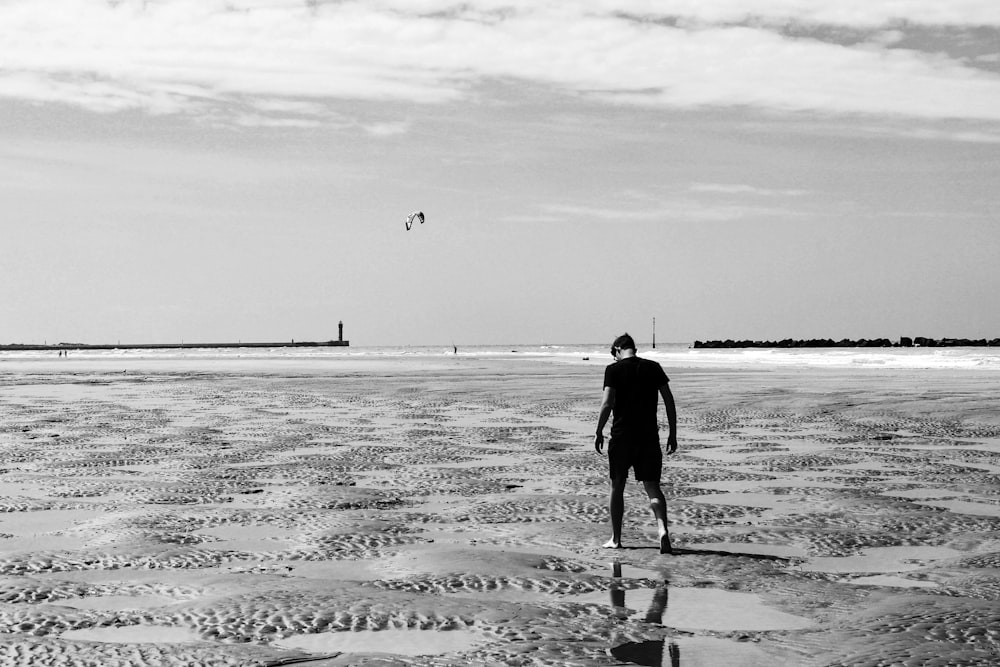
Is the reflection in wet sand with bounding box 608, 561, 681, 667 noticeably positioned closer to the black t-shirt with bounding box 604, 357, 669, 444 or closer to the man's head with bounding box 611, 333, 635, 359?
the black t-shirt with bounding box 604, 357, 669, 444

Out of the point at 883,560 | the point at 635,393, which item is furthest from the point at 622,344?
the point at 883,560

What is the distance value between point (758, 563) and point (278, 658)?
424 cm

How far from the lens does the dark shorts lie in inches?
365

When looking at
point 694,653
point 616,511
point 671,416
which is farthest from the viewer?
point 671,416

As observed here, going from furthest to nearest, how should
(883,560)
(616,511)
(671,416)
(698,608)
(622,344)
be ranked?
1. (671,416)
2. (622,344)
3. (616,511)
4. (883,560)
5. (698,608)

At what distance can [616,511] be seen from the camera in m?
9.14

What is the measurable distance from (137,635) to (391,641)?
1.53 metres

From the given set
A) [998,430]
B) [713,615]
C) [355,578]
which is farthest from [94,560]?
[998,430]

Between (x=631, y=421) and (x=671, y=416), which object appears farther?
(x=671, y=416)

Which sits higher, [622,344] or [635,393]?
[622,344]

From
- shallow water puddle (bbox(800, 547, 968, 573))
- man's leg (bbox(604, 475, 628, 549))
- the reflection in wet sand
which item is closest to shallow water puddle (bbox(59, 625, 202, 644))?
the reflection in wet sand

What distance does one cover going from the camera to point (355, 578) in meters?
7.98

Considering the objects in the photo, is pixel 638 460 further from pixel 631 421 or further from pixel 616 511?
pixel 616 511

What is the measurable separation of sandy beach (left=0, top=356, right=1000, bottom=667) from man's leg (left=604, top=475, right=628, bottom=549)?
16cm
